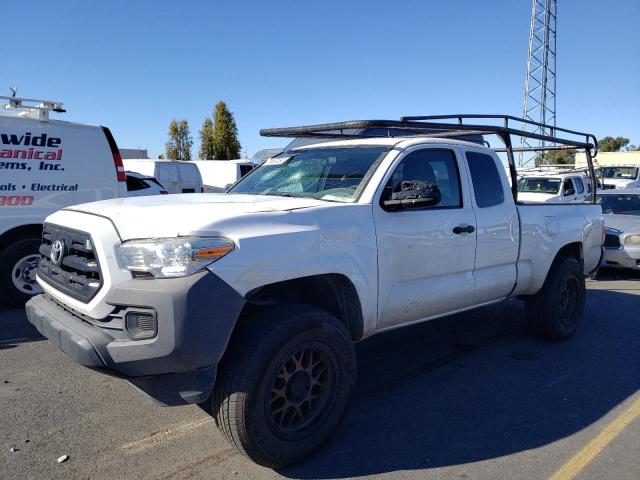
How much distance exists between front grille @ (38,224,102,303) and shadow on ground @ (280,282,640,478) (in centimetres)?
160

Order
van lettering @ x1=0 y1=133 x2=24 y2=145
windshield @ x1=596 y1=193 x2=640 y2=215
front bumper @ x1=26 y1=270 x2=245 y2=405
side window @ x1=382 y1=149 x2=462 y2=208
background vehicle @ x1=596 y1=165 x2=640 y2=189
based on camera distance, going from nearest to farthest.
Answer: front bumper @ x1=26 y1=270 x2=245 y2=405 → side window @ x1=382 y1=149 x2=462 y2=208 → van lettering @ x1=0 y1=133 x2=24 y2=145 → windshield @ x1=596 y1=193 x2=640 y2=215 → background vehicle @ x1=596 y1=165 x2=640 y2=189

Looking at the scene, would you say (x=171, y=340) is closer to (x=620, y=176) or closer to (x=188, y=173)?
(x=188, y=173)

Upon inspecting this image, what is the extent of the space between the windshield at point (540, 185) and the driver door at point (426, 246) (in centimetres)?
1156

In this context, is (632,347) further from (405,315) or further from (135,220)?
(135,220)

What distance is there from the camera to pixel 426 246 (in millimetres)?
3930

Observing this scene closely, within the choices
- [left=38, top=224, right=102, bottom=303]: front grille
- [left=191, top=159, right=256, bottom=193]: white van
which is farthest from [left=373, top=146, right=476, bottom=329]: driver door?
[left=191, top=159, right=256, bottom=193]: white van

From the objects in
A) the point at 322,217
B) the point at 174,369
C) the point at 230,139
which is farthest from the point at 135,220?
the point at 230,139

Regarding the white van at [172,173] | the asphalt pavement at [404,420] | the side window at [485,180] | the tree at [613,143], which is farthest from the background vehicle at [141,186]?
the tree at [613,143]

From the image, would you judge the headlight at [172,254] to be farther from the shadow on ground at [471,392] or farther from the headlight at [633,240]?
the headlight at [633,240]

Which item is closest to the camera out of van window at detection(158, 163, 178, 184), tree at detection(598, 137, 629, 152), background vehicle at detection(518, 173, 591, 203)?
background vehicle at detection(518, 173, 591, 203)

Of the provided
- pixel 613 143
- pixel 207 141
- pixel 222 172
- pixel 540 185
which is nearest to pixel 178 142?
pixel 207 141

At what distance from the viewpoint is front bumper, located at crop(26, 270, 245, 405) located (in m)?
2.62

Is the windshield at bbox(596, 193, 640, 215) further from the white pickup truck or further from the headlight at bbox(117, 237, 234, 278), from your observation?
the headlight at bbox(117, 237, 234, 278)

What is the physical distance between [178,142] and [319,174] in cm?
4574
